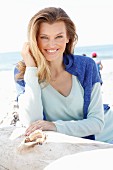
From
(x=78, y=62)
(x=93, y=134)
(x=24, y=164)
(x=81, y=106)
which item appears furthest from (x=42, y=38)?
(x=24, y=164)

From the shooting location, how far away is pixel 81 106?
7.70 ft

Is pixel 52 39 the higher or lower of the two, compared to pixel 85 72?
higher

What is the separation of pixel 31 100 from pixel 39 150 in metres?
0.62

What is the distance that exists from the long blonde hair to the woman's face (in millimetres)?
28

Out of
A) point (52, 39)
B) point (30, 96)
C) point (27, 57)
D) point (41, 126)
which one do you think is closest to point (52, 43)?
point (52, 39)

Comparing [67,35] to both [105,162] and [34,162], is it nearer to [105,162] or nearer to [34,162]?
[34,162]

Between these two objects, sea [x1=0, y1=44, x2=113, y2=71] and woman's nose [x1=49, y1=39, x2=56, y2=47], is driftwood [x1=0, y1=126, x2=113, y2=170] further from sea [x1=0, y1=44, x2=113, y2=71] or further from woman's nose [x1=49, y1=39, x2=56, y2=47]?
sea [x1=0, y1=44, x2=113, y2=71]

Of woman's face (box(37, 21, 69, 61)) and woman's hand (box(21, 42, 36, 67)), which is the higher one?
woman's face (box(37, 21, 69, 61))

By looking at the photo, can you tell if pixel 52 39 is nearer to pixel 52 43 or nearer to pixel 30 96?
pixel 52 43

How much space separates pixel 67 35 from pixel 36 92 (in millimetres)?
447

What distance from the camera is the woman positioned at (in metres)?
2.27

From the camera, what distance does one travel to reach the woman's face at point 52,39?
2283mm

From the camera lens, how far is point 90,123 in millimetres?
2270

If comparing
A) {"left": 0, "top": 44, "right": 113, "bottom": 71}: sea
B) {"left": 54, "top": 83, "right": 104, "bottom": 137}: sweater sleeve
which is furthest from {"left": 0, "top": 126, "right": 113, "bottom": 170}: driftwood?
{"left": 0, "top": 44, "right": 113, "bottom": 71}: sea
